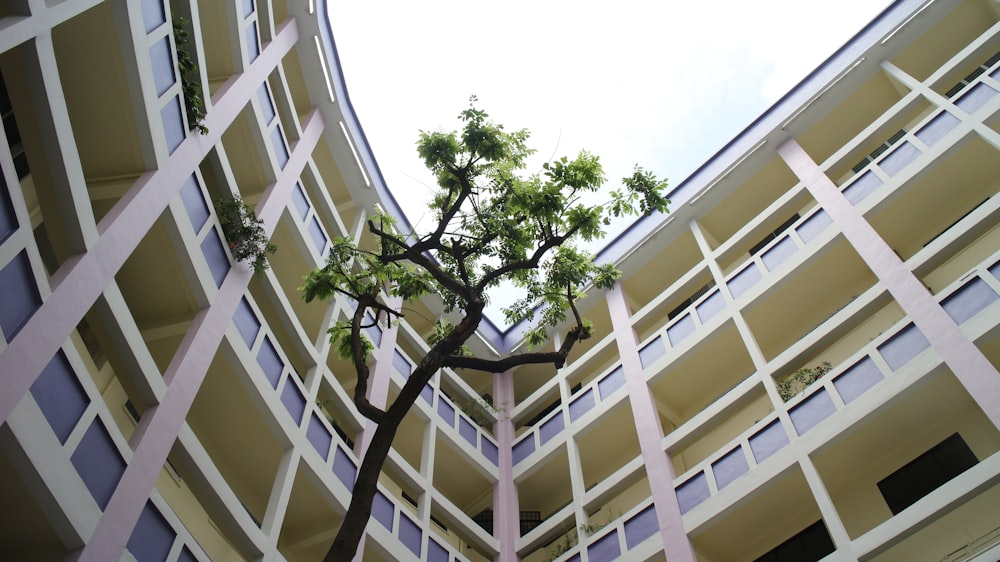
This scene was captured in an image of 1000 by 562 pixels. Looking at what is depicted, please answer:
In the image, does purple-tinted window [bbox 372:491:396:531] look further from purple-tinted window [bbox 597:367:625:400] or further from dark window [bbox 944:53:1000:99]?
dark window [bbox 944:53:1000:99]

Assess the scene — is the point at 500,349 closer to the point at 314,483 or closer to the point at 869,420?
the point at 314,483

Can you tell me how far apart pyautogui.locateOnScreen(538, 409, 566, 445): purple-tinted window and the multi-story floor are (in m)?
0.06

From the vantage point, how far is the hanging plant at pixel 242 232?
12883mm

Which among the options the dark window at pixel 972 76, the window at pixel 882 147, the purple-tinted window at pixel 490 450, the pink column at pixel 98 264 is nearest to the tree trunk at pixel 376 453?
the pink column at pixel 98 264

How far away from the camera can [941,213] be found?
15898 mm

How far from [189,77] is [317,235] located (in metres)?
5.49

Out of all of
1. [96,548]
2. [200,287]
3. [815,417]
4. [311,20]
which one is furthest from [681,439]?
[311,20]

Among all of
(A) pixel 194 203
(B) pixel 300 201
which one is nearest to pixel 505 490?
(B) pixel 300 201

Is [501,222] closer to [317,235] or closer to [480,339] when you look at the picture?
[317,235]

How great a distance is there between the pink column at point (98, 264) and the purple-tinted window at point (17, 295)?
0.09 metres

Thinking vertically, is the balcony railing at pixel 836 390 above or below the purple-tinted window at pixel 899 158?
below

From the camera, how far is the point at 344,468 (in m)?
14.8

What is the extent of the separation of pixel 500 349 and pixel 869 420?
507 inches

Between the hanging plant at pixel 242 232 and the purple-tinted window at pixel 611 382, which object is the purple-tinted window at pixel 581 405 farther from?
the hanging plant at pixel 242 232
